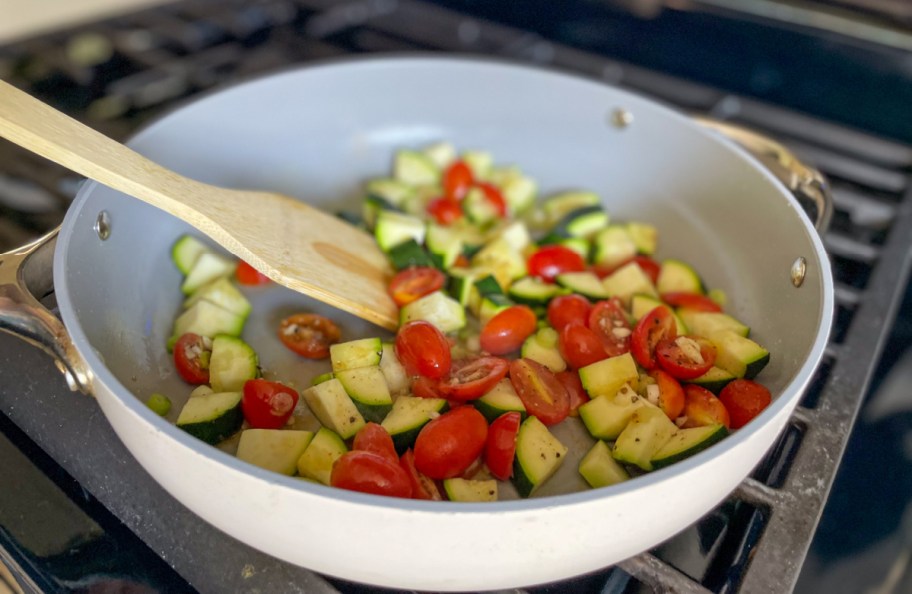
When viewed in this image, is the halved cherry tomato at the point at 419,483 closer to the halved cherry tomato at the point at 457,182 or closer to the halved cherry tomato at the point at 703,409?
the halved cherry tomato at the point at 703,409

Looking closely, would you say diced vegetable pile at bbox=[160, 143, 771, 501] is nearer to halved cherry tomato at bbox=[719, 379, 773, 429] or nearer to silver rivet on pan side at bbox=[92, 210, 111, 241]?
halved cherry tomato at bbox=[719, 379, 773, 429]

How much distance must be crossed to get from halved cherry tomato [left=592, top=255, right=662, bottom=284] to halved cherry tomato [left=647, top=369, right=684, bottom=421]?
1.13 feet

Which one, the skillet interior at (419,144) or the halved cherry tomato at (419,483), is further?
the skillet interior at (419,144)

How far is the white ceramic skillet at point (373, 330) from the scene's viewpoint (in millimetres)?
787

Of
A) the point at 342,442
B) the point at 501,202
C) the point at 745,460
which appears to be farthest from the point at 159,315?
the point at 745,460

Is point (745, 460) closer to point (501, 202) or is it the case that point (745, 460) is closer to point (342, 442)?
point (342, 442)

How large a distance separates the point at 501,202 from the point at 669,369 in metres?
0.62

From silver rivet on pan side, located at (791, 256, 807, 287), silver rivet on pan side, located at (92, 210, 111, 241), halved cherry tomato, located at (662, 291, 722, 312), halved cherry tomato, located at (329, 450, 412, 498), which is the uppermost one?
silver rivet on pan side, located at (791, 256, 807, 287)

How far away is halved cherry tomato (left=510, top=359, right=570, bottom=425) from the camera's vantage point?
3.85ft

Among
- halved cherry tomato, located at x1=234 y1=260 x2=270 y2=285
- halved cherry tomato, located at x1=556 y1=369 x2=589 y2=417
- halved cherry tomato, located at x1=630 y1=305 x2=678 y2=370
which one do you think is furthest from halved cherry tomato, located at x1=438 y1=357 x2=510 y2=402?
halved cherry tomato, located at x1=234 y1=260 x2=270 y2=285

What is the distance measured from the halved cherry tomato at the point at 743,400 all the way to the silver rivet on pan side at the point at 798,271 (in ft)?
0.60

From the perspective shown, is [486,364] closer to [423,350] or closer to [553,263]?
[423,350]

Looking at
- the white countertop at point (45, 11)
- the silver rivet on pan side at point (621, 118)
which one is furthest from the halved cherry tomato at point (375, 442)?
the white countertop at point (45, 11)

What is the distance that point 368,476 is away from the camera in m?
0.92
